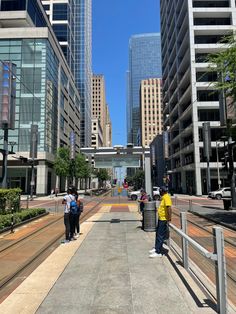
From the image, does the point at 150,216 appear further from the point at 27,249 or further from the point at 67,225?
the point at 27,249

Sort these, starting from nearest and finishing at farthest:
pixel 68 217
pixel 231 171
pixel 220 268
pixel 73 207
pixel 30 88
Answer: pixel 220 268 < pixel 68 217 < pixel 73 207 < pixel 231 171 < pixel 30 88

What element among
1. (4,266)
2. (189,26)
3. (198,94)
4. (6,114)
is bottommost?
(4,266)

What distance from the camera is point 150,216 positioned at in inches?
536

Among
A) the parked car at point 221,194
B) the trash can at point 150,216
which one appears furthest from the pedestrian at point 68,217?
the parked car at point 221,194

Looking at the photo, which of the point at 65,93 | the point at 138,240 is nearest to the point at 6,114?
the point at 138,240

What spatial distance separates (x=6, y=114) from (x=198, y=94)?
134ft

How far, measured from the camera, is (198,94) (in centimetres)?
5516

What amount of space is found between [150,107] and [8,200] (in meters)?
137

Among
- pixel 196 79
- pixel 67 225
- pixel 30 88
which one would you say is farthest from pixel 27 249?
pixel 196 79

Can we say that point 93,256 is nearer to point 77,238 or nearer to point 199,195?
point 77,238

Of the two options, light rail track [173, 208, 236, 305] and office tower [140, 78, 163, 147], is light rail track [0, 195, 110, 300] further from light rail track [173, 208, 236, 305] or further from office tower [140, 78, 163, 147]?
office tower [140, 78, 163, 147]

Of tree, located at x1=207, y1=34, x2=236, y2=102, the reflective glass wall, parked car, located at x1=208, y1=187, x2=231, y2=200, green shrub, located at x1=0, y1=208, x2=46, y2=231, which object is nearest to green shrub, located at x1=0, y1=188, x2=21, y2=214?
green shrub, located at x1=0, y1=208, x2=46, y2=231

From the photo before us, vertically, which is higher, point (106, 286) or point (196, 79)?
point (196, 79)

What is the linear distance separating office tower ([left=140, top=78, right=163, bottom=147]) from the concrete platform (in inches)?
5585
